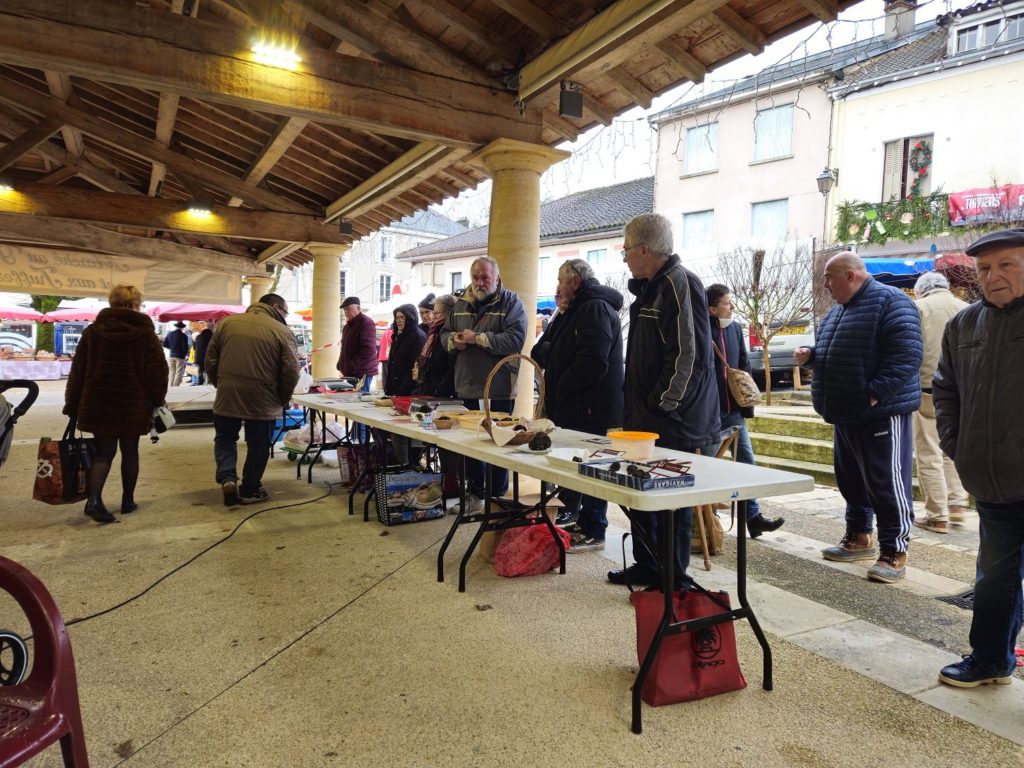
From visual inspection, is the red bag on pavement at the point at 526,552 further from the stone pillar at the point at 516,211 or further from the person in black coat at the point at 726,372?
the stone pillar at the point at 516,211

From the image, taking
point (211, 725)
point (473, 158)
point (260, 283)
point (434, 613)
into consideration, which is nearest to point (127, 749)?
point (211, 725)

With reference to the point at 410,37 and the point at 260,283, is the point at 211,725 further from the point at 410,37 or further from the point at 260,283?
the point at 260,283

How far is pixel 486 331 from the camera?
4.42 m

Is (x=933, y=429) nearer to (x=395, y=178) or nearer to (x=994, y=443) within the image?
(x=994, y=443)

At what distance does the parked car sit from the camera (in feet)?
41.2

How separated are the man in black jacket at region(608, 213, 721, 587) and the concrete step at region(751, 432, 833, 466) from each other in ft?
14.3

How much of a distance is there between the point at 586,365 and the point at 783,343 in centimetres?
1035

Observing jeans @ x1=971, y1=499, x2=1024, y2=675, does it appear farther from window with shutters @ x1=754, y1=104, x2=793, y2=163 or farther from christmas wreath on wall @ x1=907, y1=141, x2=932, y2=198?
window with shutters @ x1=754, y1=104, x2=793, y2=163

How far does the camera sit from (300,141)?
740 cm

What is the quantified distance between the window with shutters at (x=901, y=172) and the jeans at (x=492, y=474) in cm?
1379

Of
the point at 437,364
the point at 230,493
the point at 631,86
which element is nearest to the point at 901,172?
the point at 631,86

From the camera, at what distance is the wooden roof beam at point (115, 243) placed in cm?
887

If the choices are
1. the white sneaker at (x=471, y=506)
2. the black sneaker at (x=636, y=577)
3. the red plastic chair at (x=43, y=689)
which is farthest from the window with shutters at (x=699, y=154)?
the red plastic chair at (x=43, y=689)

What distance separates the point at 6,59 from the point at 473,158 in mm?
3012
